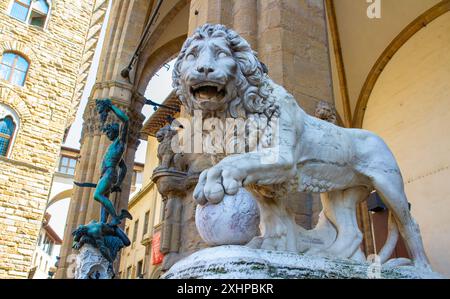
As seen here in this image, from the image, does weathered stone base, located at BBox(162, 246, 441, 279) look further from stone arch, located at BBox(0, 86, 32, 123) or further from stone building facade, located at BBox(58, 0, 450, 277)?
stone arch, located at BBox(0, 86, 32, 123)

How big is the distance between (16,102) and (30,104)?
48cm

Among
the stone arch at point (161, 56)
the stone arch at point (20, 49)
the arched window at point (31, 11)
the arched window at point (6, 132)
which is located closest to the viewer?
the stone arch at point (161, 56)

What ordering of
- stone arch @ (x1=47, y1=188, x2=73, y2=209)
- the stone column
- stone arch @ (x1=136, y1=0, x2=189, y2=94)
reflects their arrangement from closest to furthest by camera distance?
1. the stone column
2. stone arch @ (x1=136, y1=0, x2=189, y2=94)
3. stone arch @ (x1=47, y1=188, x2=73, y2=209)

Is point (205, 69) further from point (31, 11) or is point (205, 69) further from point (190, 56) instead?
point (31, 11)

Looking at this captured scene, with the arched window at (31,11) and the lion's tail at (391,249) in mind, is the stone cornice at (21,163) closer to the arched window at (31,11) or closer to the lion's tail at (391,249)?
the arched window at (31,11)

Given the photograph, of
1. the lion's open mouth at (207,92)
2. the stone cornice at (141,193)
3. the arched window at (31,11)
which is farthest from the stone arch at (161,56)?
the lion's open mouth at (207,92)

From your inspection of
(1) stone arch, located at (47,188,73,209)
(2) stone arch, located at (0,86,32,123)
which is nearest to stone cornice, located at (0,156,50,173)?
(2) stone arch, located at (0,86,32,123)

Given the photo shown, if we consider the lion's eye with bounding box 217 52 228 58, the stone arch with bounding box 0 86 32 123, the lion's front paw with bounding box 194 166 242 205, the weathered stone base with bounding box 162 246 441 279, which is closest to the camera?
the weathered stone base with bounding box 162 246 441 279

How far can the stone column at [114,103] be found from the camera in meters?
10.2

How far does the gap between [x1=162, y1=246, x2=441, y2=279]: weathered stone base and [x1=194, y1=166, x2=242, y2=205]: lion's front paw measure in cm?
A: 21

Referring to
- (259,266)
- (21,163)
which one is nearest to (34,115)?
(21,163)

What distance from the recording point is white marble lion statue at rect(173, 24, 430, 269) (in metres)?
1.81

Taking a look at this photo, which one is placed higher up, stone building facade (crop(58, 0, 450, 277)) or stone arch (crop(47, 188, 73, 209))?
stone arch (crop(47, 188, 73, 209))

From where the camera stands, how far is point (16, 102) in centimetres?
1519
